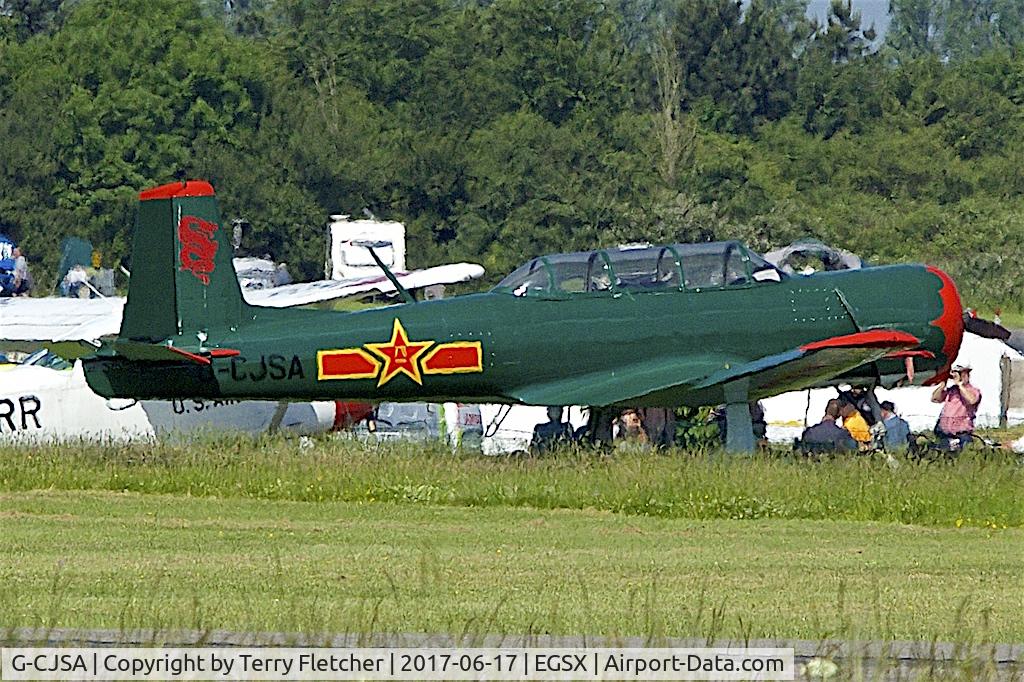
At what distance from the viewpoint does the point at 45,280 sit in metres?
Answer: 53.7

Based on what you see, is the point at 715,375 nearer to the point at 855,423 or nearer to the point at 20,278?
the point at 855,423

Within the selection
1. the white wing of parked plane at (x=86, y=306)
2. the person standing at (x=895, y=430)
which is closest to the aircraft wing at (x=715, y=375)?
the person standing at (x=895, y=430)

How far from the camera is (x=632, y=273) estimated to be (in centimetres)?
1425

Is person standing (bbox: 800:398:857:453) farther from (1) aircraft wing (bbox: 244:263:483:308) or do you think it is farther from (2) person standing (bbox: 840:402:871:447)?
(1) aircraft wing (bbox: 244:263:483:308)

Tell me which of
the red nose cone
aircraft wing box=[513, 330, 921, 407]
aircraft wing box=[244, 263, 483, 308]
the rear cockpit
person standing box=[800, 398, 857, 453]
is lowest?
person standing box=[800, 398, 857, 453]

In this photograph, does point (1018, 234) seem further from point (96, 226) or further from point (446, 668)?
point (446, 668)

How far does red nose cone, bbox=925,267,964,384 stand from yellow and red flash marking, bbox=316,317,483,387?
3.84m

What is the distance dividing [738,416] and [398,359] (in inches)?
105

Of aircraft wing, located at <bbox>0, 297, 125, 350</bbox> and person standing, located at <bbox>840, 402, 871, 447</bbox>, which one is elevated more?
aircraft wing, located at <bbox>0, 297, 125, 350</bbox>

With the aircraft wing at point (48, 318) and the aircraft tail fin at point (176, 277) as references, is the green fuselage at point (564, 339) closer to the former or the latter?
the aircraft tail fin at point (176, 277)

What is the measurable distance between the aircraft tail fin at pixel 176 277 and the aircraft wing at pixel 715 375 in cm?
248

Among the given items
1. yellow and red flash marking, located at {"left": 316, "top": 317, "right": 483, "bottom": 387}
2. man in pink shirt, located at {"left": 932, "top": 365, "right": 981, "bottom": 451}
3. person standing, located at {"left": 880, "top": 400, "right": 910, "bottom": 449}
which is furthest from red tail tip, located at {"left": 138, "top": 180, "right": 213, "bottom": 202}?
man in pink shirt, located at {"left": 932, "top": 365, "right": 981, "bottom": 451}

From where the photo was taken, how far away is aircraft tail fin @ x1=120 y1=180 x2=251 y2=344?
1377 cm

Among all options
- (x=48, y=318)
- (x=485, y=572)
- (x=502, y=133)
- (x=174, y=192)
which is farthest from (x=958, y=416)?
(x=502, y=133)
